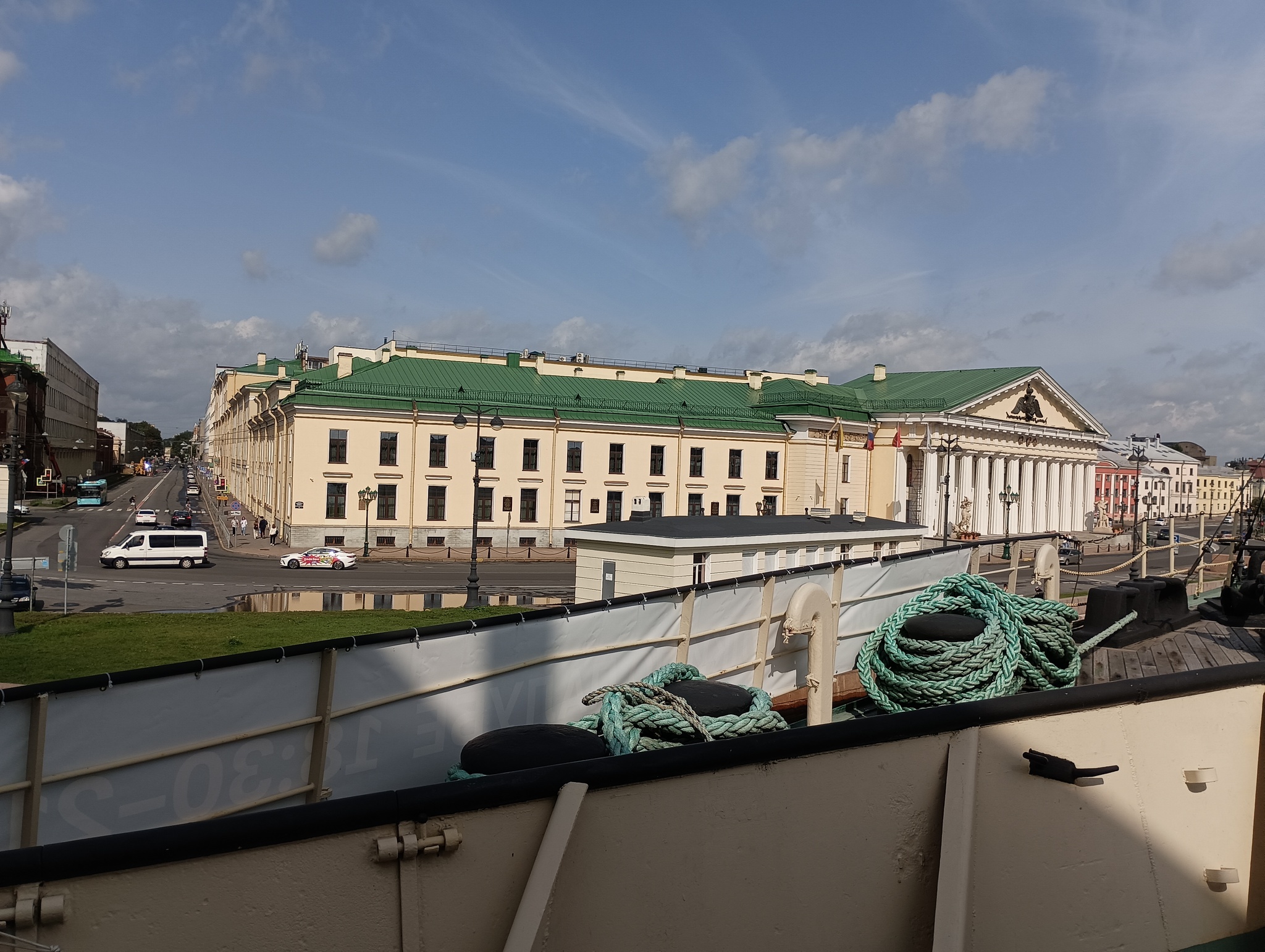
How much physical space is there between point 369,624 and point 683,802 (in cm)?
1950

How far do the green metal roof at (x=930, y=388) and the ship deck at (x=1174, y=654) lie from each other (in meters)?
58.1

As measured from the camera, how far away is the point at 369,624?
21406mm

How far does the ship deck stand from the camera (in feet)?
22.6

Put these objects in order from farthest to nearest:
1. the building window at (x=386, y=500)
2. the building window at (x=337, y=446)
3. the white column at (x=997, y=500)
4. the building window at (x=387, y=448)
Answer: the white column at (x=997, y=500)
the building window at (x=386, y=500)
the building window at (x=387, y=448)
the building window at (x=337, y=446)

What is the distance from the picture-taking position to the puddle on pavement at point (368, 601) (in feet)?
A: 94.6

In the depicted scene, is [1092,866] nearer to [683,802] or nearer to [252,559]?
[683,802]

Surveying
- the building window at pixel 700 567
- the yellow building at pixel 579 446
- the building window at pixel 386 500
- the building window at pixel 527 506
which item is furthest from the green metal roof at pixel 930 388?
the building window at pixel 700 567

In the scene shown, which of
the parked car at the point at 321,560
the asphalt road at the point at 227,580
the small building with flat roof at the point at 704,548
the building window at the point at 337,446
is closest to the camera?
the small building with flat roof at the point at 704,548

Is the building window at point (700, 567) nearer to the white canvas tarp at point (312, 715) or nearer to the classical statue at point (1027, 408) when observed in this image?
the white canvas tarp at point (312, 715)

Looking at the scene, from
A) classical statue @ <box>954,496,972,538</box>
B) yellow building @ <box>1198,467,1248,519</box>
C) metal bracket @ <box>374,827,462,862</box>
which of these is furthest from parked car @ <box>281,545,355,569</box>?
yellow building @ <box>1198,467,1248,519</box>

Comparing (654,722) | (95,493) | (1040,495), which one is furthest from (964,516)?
(95,493)

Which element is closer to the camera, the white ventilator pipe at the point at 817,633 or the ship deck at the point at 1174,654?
the ship deck at the point at 1174,654

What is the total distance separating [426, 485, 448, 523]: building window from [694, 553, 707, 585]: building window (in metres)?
34.1

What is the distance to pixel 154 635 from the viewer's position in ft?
64.6
